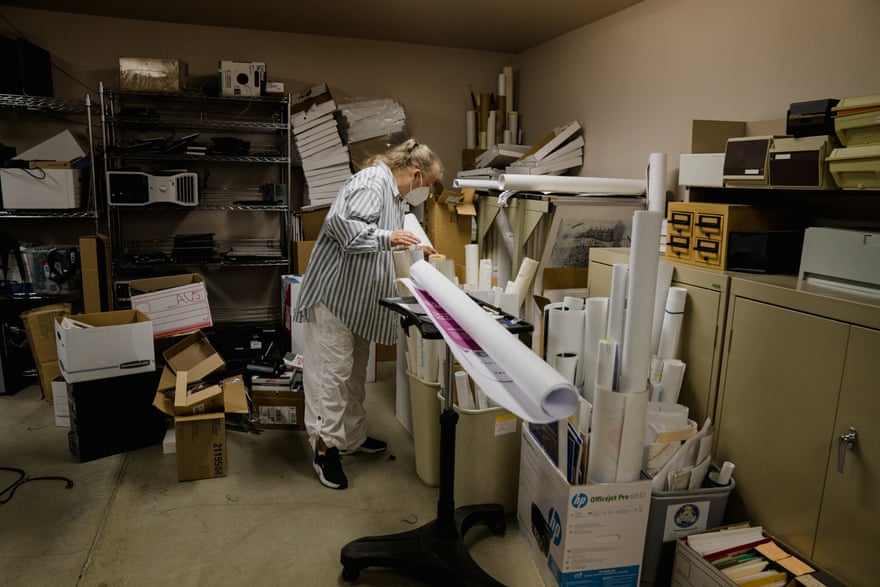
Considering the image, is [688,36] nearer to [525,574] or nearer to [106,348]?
[525,574]

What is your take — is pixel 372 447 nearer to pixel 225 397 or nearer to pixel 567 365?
pixel 225 397

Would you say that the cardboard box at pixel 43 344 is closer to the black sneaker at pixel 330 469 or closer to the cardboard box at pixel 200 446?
the cardboard box at pixel 200 446

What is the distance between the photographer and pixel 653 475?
182 centimetres

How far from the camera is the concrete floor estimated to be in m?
1.98

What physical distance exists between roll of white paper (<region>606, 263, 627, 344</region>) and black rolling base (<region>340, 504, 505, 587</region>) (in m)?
0.87

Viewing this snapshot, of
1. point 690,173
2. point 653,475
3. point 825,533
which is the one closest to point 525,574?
point 653,475

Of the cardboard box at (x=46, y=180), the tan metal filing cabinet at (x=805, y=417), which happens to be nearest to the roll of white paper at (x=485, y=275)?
the tan metal filing cabinet at (x=805, y=417)

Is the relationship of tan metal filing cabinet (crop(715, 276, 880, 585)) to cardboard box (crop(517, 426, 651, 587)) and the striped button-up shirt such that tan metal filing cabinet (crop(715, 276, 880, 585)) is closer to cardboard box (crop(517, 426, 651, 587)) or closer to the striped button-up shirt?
cardboard box (crop(517, 426, 651, 587))

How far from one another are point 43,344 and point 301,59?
2.58m

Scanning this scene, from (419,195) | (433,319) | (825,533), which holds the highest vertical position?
(419,195)

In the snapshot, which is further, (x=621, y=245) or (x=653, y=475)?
(x=621, y=245)

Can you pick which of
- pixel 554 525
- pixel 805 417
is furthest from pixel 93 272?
pixel 805 417

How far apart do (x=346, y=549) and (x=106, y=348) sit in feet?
5.15

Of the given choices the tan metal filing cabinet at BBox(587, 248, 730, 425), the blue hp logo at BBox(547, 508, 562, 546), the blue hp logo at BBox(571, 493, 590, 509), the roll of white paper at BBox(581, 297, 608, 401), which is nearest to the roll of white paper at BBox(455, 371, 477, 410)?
the roll of white paper at BBox(581, 297, 608, 401)
